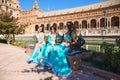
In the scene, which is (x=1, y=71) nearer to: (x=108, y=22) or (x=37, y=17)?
(x=108, y=22)

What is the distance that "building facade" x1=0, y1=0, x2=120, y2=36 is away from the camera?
42.6m

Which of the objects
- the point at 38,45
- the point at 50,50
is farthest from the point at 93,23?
the point at 50,50

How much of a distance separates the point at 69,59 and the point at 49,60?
1.12m

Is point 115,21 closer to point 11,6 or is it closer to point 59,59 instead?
point 59,59

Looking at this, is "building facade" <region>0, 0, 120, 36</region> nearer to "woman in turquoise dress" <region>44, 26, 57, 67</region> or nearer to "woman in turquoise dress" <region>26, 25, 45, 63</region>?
"woman in turquoise dress" <region>26, 25, 45, 63</region>

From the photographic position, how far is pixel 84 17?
4866cm

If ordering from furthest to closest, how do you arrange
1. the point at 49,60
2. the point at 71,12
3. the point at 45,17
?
1. the point at 45,17
2. the point at 71,12
3. the point at 49,60

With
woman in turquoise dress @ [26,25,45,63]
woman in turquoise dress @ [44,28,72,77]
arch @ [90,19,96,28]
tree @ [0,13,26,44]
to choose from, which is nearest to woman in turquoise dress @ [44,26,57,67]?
woman in turquoise dress @ [44,28,72,77]

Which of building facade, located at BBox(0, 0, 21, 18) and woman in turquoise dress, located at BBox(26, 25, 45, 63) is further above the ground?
building facade, located at BBox(0, 0, 21, 18)

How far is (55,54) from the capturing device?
22.1 ft

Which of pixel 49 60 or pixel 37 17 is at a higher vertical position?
pixel 37 17

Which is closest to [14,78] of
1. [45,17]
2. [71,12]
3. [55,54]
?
[55,54]

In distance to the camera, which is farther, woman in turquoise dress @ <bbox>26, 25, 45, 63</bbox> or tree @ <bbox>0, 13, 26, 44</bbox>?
tree @ <bbox>0, 13, 26, 44</bbox>

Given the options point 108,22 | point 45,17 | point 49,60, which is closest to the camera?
point 49,60
